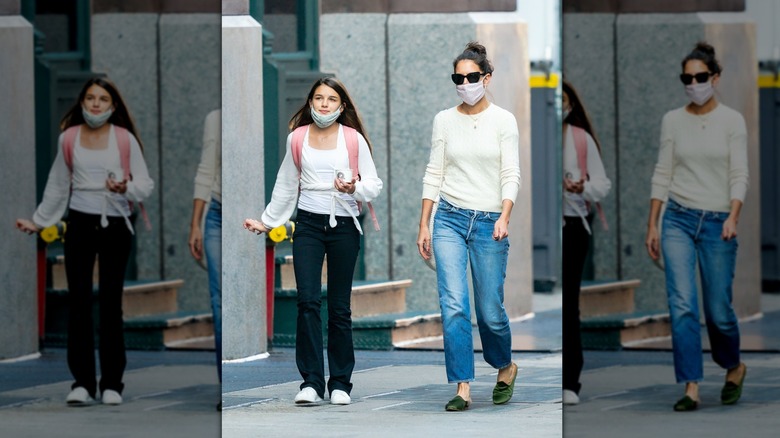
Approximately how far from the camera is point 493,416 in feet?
22.2

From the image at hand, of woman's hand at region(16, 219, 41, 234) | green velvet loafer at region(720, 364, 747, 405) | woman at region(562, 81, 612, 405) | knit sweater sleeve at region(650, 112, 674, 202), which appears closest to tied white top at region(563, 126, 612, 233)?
woman at region(562, 81, 612, 405)

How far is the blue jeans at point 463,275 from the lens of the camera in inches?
272

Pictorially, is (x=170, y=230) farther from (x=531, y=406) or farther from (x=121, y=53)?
(x=531, y=406)

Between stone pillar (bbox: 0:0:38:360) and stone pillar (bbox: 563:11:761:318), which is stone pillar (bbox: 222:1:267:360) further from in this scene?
stone pillar (bbox: 563:11:761:318)

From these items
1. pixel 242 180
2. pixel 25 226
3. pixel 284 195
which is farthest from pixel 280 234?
pixel 25 226

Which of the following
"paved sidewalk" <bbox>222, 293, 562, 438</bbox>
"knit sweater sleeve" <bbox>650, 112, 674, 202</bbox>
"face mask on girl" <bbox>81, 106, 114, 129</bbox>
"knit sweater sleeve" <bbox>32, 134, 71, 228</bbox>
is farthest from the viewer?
"paved sidewalk" <bbox>222, 293, 562, 438</bbox>

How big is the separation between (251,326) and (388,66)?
1836mm

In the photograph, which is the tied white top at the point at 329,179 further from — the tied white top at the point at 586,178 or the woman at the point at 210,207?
the tied white top at the point at 586,178

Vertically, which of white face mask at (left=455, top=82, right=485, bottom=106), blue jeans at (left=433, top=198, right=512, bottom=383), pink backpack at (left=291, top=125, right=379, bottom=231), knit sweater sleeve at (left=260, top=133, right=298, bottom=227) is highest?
white face mask at (left=455, top=82, right=485, bottom=106)

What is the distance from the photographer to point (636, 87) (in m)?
5.43

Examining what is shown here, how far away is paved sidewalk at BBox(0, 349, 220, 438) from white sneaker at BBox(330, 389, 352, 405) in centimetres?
155

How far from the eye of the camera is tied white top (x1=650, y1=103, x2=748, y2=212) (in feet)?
17.9

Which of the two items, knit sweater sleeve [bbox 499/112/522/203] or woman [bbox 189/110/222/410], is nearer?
woman [bbox 189/110/222/410]

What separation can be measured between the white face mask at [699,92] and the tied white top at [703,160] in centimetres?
5
